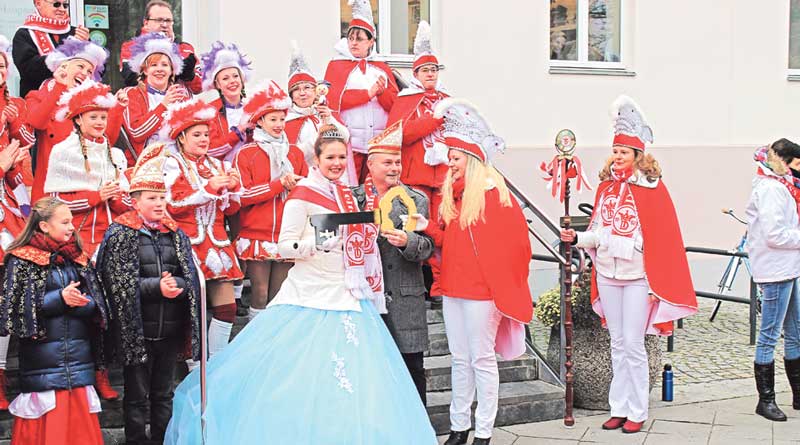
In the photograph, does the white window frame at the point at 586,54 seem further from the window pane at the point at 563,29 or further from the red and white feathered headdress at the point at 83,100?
the red and white feathered headdress at the point at 83,100

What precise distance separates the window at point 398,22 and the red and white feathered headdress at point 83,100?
541 cm

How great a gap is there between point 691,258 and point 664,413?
5896 mm

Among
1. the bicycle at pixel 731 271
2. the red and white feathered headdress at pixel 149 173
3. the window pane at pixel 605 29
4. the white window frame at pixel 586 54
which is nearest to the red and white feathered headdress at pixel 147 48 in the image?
the red and white feathered headdress at pixel 149 173

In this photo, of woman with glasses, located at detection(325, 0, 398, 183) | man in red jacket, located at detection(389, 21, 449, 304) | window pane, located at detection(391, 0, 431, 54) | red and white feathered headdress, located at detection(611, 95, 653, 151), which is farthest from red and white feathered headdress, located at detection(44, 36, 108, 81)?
window pane, located at detection(391, 0, 431, 54)

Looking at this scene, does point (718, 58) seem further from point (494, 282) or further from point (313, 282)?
point (313, 282)

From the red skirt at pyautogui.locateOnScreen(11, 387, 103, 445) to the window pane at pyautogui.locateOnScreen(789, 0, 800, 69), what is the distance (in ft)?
38.4

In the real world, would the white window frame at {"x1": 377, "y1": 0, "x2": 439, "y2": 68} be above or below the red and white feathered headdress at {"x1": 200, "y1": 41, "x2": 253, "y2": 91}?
above

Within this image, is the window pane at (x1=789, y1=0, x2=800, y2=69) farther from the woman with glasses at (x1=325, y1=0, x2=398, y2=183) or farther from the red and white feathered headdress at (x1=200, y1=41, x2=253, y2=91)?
the red and white feathered headdress at (x1=200, y1=41, x2=253, y2=91)

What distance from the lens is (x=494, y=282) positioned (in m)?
6.41

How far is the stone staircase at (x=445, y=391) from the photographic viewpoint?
21.1 feet

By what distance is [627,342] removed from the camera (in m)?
7.16

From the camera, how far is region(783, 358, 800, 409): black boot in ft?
25.6

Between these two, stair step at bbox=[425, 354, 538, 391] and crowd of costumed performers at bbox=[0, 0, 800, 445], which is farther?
stair step at bbox=[425, 354, 538, 391]

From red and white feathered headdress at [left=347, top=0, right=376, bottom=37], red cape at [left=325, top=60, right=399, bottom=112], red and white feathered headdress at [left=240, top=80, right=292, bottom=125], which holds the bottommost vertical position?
red and white feathered headdress at [left=240, top=80, right=292, bottom=125]
